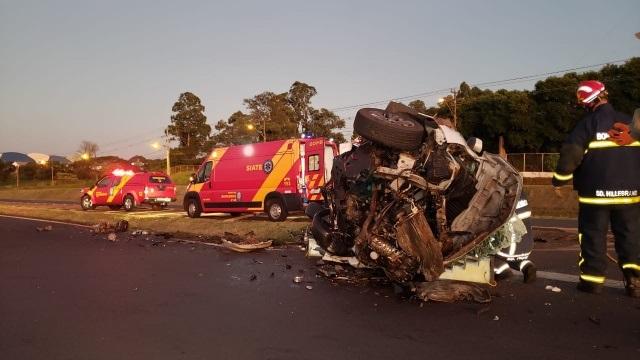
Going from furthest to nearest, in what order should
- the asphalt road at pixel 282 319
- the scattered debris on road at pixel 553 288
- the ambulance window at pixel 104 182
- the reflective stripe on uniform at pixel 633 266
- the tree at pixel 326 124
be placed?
the tree at pixel 326 124 → the ambulance window at pixel 104 182 → the scattered debris on road at pixel 553 288 → the reflective stripe on uniform at pixel 633 266 → the asphalt road at pixel 282 319

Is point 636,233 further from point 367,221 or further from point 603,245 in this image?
point 367,221

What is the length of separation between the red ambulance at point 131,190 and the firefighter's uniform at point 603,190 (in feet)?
63.2

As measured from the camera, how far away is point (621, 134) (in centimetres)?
464

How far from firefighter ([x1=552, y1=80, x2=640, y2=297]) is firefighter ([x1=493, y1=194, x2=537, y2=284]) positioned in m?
0.48

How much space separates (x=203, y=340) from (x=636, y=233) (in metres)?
3.74

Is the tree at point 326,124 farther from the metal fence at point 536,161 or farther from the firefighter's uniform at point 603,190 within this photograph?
the firefighter's uniform at point 603,190

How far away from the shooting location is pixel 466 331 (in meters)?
3.72

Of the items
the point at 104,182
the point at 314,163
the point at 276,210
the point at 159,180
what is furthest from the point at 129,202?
the point at 314,163

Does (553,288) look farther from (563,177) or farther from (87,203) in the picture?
(87,203)

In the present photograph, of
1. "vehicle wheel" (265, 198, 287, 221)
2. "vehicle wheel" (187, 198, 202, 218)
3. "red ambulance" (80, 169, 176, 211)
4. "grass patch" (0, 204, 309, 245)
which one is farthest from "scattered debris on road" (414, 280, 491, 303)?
"red ambulance" (80, 169, 176, 211)

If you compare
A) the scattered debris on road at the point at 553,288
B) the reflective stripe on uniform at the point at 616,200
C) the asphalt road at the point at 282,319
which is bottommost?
the asphalt road at the point at 282,319

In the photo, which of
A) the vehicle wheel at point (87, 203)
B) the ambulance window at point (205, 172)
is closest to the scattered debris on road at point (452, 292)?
the ambulance window at point (205, 172)

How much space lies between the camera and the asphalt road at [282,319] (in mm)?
3439

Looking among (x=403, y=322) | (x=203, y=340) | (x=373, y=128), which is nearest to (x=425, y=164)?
(x=373, y=128)
